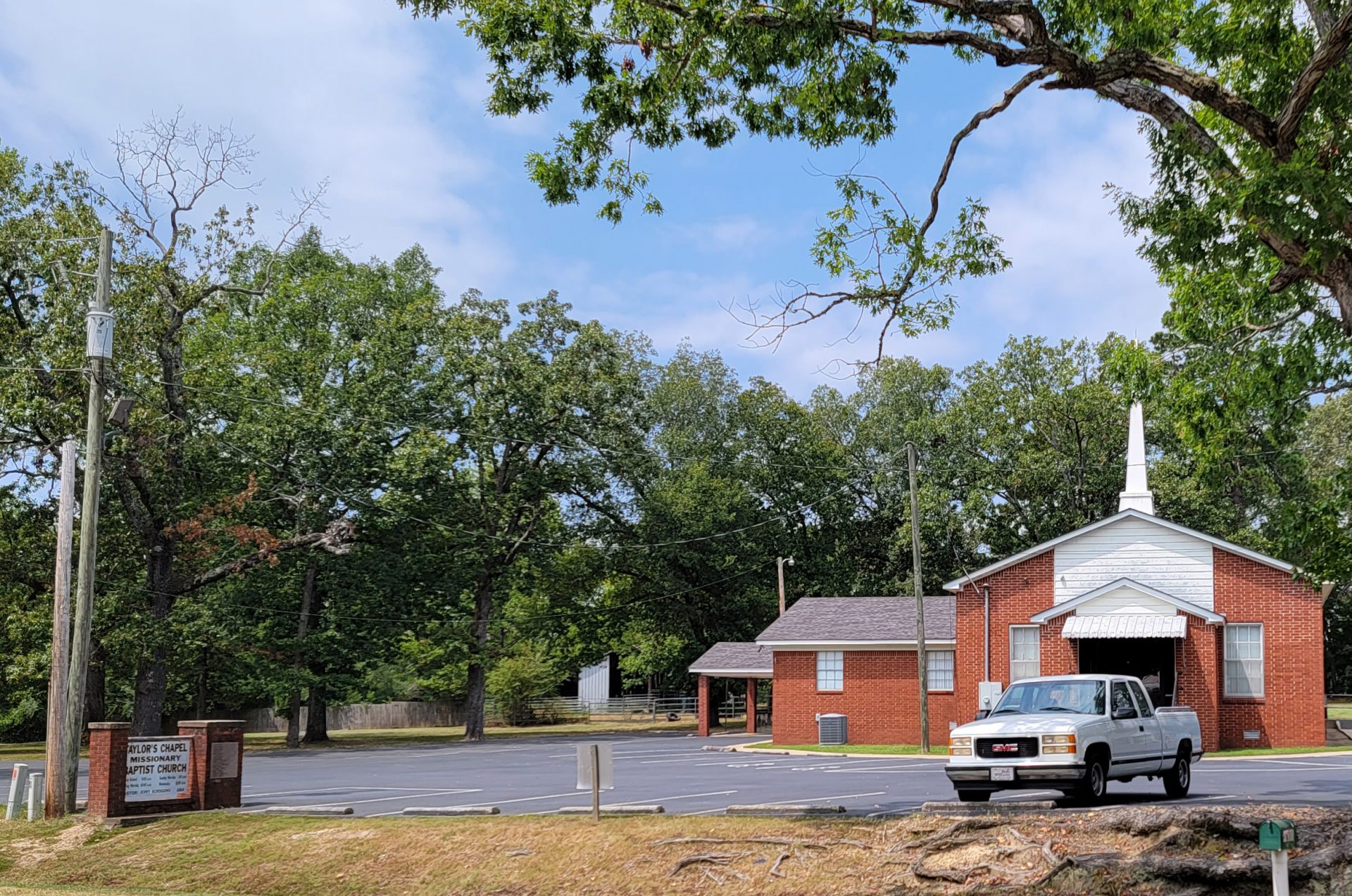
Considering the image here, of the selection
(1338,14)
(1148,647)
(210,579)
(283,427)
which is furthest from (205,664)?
(1338,14)

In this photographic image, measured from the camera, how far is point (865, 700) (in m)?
40.1

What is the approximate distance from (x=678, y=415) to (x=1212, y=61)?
185 feet

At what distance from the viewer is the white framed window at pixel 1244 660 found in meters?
34.1

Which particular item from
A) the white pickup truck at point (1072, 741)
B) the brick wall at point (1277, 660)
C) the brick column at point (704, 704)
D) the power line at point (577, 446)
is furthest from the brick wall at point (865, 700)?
the white pickup truck at point (1072, 741)

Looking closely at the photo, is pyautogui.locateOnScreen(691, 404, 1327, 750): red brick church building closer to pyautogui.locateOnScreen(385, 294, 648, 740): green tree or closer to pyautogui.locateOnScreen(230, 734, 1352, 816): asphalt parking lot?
pyautogui.locateOnScreen(230, 734, 1352, 816): asphalt parking lot

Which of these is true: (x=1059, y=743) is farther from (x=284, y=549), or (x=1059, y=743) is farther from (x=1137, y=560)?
(x=284, y=549)

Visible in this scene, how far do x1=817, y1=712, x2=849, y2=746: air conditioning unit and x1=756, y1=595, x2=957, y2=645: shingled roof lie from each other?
2312mm

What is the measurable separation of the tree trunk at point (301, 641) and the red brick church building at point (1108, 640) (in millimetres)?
18061

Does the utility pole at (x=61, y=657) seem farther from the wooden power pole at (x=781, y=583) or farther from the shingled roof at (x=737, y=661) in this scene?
the wooden power pole at (x=781, y=583)

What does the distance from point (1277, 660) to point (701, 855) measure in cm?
2494

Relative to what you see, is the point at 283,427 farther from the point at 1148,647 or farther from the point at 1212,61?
the point at 1212,61

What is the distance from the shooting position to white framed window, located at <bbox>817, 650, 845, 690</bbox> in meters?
40.5

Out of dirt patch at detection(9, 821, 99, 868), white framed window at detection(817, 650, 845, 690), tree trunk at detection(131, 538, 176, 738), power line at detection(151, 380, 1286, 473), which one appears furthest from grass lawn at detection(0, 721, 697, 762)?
dirt patch at detection(9, 821, 99, 868)

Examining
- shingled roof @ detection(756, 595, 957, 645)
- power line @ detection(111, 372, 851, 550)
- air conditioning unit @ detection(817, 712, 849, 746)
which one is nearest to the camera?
air conditioning unit @ detection(817, 712, 849, 746)
